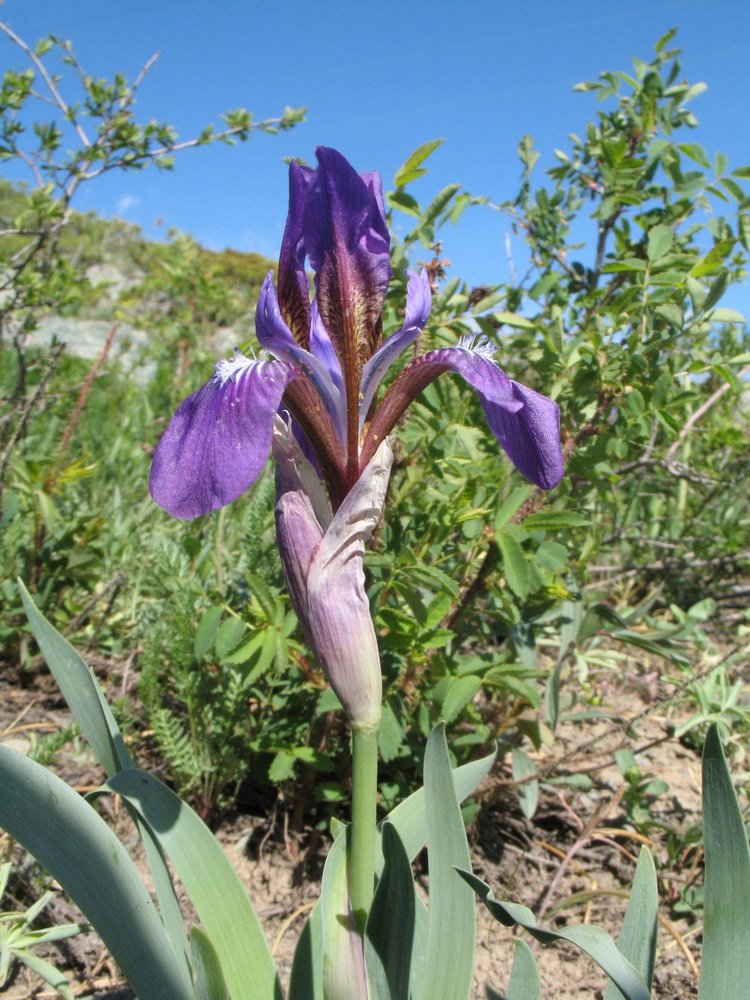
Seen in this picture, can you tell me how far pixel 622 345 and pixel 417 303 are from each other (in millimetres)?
869

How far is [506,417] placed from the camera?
1.02 meters

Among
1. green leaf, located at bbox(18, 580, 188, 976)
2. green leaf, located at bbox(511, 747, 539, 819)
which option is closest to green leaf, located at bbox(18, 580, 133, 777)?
green leaf, located at bbox(18, 580, 188, 976)

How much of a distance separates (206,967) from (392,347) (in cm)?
80

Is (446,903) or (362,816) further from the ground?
(362,816)

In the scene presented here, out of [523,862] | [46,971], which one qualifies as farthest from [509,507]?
[46,971]

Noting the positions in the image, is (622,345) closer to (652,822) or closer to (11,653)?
(652,822)

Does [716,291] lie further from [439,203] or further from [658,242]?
[439,203]

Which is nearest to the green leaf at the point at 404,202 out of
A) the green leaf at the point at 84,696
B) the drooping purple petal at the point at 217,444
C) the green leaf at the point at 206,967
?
the drooping purple petal at the point at 217,444

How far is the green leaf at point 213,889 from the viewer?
3.06 ft

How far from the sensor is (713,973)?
0.85 metres

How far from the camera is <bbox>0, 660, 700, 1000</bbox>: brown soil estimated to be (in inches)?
57.4

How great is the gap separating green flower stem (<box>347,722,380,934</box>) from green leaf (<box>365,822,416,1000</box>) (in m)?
0.02

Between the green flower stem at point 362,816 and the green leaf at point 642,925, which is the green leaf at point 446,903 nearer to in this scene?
the green flower stem at point 362,816

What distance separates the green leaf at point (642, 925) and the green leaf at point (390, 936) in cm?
29
